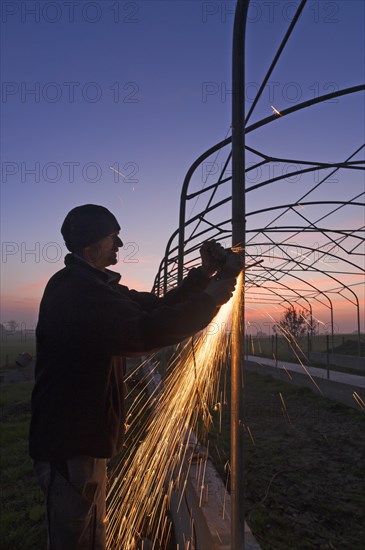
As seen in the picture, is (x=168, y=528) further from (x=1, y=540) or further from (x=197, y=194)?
(x=197, y=194)

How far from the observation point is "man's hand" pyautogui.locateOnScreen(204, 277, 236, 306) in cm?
194

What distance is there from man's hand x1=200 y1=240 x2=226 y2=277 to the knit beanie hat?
1.68 ft

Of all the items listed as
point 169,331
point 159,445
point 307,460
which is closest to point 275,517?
point 159,445

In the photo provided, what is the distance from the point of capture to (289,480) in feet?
16.8

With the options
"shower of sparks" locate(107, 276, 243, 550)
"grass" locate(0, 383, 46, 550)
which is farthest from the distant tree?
"grass" locate(0, 383, 46, 550)

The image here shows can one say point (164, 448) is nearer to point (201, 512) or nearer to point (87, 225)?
point (201, 512)

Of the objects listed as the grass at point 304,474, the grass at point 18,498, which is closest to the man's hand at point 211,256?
the grass at point 304,474

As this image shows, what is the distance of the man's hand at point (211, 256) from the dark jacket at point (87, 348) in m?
0.21

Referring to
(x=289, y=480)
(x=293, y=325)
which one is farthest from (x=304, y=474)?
(x=293, y=325)

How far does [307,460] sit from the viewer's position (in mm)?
5891

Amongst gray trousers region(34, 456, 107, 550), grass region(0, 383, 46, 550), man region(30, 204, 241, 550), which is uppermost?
man region(30, 204, 241, 550)

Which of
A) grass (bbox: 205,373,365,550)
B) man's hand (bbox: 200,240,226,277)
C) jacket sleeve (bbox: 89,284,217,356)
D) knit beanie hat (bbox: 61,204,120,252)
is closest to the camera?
jacket sleeve (bbox: 89,284,217,356)

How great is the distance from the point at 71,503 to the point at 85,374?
0.58 meters

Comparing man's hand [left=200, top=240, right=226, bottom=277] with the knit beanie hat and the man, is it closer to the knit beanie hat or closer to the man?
the man
